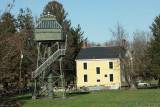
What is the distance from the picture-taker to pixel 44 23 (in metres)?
56.6

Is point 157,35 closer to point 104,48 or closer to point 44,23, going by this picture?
point 104,48

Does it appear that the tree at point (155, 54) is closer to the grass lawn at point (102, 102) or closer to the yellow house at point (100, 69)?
the yellow house at point (100, 69)

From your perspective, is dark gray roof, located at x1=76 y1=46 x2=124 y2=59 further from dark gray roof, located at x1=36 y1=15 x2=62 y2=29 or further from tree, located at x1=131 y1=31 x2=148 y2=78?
dark gray roof, located at x1=36 y1=15 x2=62 y2=29

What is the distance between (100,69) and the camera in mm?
99062

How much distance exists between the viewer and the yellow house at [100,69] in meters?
98.4

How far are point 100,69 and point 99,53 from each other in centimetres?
431

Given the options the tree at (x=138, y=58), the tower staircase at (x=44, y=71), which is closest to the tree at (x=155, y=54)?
the tree at (x=138, y=58)

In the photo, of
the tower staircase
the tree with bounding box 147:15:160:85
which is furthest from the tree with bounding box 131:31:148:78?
the tower staircase

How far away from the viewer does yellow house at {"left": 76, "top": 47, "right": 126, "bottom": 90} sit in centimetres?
9838

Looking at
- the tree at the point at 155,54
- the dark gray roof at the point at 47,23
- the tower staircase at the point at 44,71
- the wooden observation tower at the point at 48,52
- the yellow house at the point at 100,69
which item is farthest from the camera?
the yellow house at the point at 100,69

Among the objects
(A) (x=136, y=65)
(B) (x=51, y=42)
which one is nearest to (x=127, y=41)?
(A) (x=136, y=65)

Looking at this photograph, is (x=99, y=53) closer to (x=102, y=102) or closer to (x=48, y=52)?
(x=48, y=52)

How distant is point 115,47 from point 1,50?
8444 centimetres

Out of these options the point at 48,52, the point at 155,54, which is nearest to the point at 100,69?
the point at 155,54
